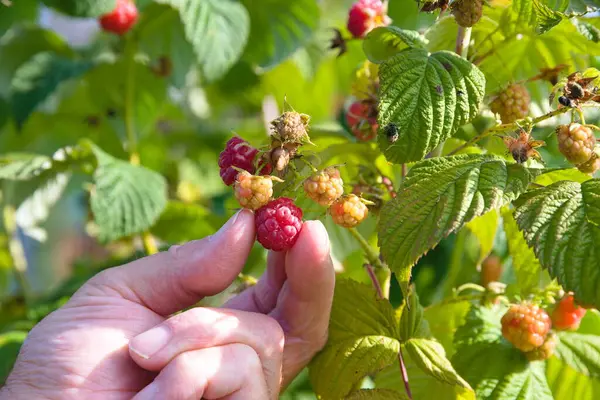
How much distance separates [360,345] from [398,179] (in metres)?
0.25

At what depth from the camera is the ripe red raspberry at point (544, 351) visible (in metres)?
0.86

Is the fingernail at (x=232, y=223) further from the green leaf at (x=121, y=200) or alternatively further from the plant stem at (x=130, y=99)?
the plant stem at (x=130, y=99)

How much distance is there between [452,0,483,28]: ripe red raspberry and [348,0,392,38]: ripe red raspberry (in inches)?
9.1

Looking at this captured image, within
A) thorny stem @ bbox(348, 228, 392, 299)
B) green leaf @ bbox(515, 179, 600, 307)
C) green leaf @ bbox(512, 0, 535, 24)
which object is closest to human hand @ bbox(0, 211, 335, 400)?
thorny stem @ bbox(348, 228, 392, 299)

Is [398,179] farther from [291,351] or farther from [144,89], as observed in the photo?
[144,89]

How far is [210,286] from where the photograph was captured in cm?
80

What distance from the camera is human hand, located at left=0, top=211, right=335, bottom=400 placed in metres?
0.74

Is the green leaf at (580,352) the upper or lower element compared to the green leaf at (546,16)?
lower

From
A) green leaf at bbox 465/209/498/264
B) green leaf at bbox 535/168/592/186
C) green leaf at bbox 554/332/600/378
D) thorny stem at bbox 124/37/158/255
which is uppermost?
green leaf at bbox 535/168/592/186

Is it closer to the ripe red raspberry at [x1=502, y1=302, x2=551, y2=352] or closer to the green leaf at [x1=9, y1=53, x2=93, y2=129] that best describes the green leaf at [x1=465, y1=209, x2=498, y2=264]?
the ripe red raspberry at [x1=502, y1=302, x2=551, y2=352]

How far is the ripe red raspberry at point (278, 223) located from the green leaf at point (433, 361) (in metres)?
0.19

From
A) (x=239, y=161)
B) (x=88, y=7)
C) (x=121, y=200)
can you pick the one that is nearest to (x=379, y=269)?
(x=239, y=161)

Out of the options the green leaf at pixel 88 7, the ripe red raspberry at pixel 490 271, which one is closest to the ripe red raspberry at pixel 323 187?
the ripe red raspberry at pixel 490 271

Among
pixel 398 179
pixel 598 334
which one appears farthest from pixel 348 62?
pixel 598 334
